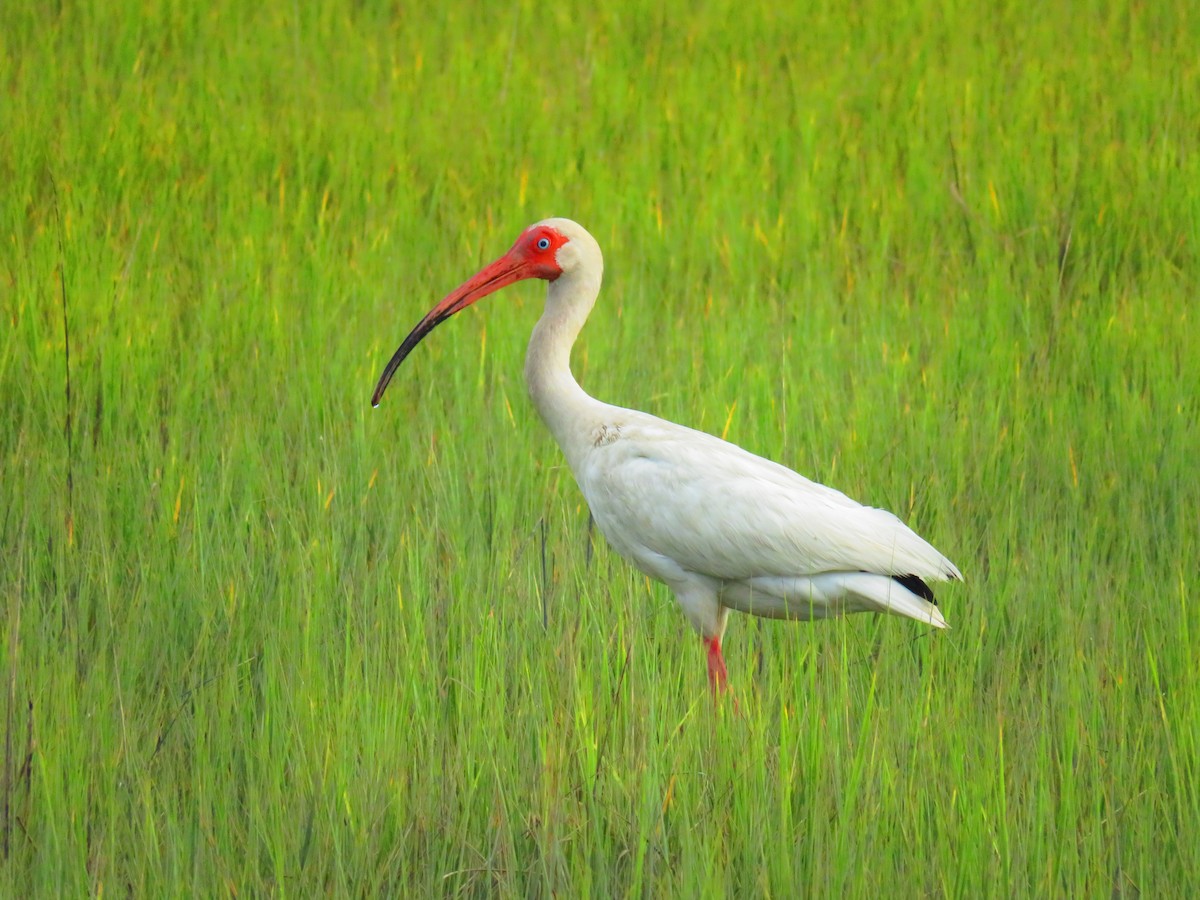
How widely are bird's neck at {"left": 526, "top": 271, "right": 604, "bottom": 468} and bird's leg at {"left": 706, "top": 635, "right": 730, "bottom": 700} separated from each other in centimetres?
62

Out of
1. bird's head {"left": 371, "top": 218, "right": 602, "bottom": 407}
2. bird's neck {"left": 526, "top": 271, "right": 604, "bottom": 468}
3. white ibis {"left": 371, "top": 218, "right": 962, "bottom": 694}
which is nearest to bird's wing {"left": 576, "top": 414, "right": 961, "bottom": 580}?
white ibis {"left": 371, "top": 218, "right": 962, "bottom": 694}

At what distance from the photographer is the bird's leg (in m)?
3.42

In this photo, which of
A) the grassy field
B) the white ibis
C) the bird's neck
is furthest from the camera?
the bird's neck

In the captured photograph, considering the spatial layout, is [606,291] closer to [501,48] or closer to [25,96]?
[501,48]

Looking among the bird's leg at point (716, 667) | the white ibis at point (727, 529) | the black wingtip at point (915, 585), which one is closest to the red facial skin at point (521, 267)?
the white ibis at point (727, 529)

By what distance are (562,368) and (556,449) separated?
91 cm

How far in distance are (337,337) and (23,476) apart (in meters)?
1.40

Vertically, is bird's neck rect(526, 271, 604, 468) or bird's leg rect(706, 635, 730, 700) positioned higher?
bird's neck rect(526, 271, 604, 468)

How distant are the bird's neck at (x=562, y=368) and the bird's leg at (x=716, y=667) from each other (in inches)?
24.6

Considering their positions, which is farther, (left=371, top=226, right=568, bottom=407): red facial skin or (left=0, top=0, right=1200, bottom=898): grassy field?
(left=371, top=226, right=568, bottom=407): red facial skin

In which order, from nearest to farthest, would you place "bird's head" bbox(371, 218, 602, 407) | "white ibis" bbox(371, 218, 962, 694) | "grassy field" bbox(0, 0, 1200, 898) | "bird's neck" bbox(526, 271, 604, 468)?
"grassy field" bbox(0, 0, 1200, 898), "white ibis" bbox(371, 218, 962, 694), "bird's neck" bbox(526, 271, 604, 468), "bird's head" bbox(371, 218, 602, 407)

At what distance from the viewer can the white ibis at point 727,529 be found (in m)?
3.42

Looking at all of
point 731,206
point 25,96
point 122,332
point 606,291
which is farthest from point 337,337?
point 25,96

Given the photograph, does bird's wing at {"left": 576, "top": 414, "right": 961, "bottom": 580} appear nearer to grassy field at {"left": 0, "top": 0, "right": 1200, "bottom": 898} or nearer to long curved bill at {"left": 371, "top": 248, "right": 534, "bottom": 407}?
grassy field at {"left": 0, "top": 0, "right": 1200, "bottom": 898}
